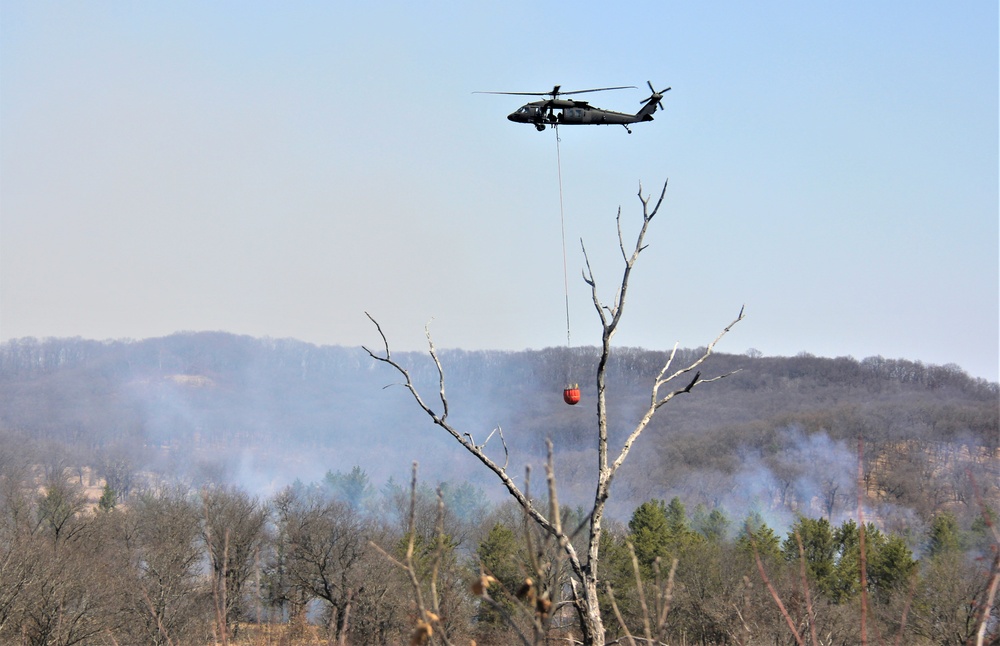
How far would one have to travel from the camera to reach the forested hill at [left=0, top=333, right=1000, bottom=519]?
11144cm

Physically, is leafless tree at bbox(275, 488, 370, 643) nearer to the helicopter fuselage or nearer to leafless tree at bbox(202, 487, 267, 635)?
leafless tree at bbox(202, 487, 267, 635)

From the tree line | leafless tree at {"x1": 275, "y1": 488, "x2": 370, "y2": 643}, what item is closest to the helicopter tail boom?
the tree line

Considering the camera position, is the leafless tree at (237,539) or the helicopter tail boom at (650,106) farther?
the leafless tree at (237,539)

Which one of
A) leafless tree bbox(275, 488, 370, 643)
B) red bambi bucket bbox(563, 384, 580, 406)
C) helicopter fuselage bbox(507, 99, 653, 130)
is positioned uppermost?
helicopter fuselage bbox(507, 99, 653, 130)

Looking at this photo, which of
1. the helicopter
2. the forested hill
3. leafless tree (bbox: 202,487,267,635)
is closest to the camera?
the helicopter

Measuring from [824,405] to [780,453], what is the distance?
2833cm

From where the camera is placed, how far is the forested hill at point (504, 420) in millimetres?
111438

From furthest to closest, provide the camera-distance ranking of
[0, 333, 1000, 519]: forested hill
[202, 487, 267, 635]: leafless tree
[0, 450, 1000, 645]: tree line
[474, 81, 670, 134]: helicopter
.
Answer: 1. [0, 333, 1000, 519]: forested hill
2. [202, 487, 267, 635]: leafless tree
3. [0, 450, 1000, 645]: tree line
4. [474, 81, 670, 134]: helicopter

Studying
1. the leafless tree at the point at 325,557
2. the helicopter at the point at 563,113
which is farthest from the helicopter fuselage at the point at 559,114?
the leafless tree at the point at 325,557

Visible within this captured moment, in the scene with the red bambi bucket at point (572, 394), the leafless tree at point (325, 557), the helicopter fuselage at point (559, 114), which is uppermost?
the helicopter fuselage at point (559, 114)

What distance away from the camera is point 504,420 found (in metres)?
151

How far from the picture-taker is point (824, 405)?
141 m

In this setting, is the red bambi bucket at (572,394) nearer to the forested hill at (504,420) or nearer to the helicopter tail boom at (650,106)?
the helicopter tail boom at (650,106)

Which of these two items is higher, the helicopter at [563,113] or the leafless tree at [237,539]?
the helicopter at [563,113]
